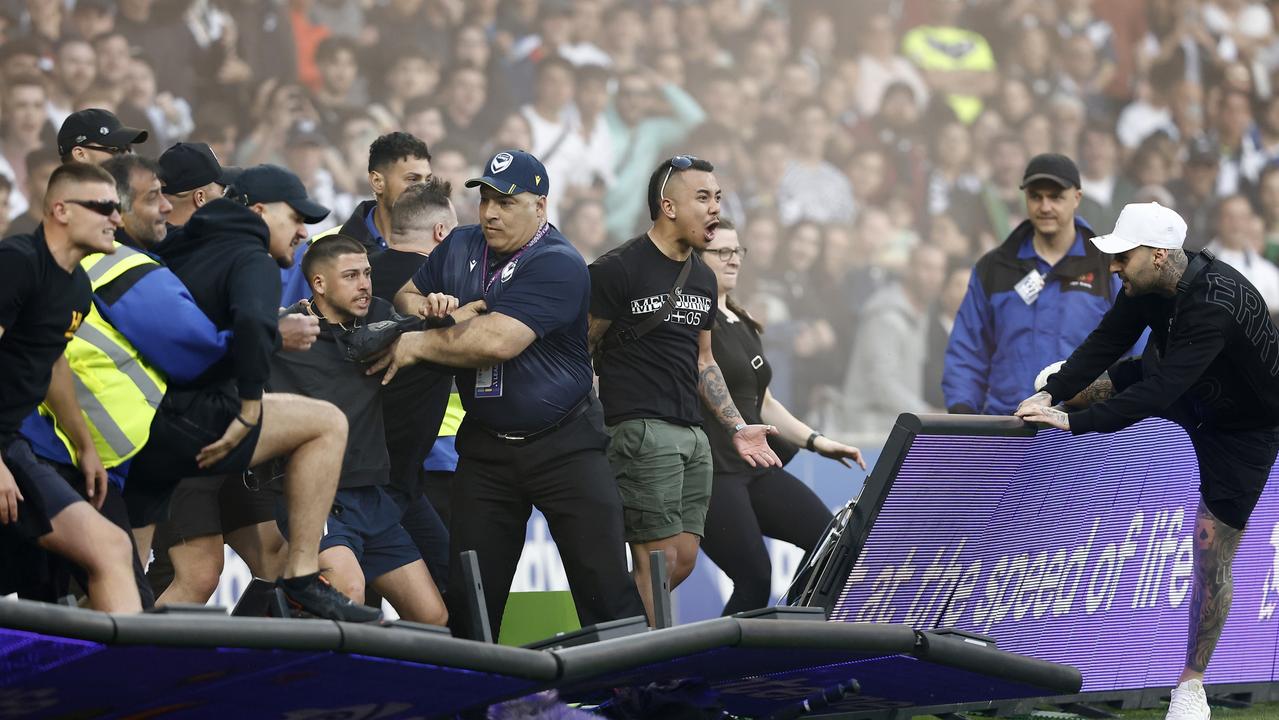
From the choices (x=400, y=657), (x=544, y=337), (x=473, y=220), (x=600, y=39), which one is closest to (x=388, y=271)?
(x=544, y=337)

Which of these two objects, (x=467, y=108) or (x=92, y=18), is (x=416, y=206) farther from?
(x=467, y=108)

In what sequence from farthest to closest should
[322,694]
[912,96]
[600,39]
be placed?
1. [912,96]
2. [600,39]
3. [322,694]

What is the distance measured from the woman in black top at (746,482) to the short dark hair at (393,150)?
1426 mm

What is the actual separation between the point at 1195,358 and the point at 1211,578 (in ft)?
3.42

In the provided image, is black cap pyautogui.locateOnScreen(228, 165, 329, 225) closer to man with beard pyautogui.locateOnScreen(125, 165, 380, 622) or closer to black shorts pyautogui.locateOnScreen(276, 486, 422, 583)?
man with beard pyautogui.locateOnScreen(125, 165, 380, 622)

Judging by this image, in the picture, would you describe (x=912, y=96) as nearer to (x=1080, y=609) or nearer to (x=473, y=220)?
(x=473, y=220)

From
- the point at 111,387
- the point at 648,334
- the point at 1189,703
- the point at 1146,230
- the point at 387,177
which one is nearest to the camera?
the point at 111,387

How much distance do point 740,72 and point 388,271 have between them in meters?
8.29

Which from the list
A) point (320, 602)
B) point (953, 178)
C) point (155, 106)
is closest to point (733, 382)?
point (320, 602)

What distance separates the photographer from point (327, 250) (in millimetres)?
6461

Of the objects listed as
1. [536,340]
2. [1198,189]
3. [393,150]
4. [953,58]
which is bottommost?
[536,340]

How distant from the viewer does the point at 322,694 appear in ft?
16.1

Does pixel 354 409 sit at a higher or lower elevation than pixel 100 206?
lower

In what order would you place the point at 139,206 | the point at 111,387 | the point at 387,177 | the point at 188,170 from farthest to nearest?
the point at 387,177 < the point at 188,170 < the point at 139,206 < the point at 111,387
